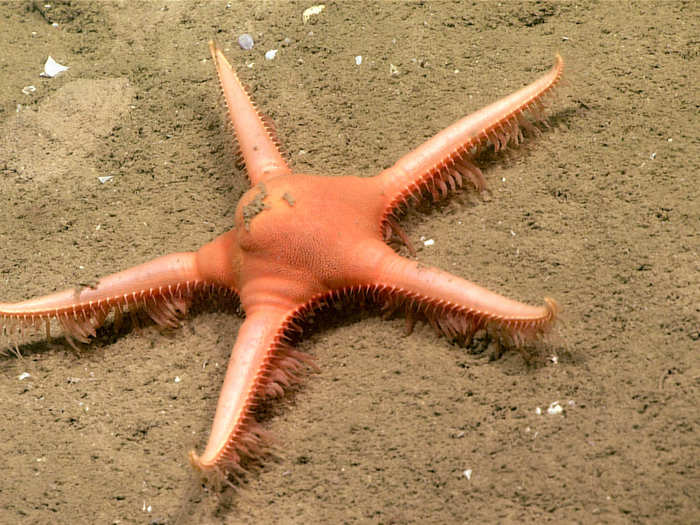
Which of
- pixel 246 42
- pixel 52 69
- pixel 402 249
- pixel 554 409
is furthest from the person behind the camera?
pixel 52 69

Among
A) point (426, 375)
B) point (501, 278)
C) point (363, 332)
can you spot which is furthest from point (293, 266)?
point (501, 278)

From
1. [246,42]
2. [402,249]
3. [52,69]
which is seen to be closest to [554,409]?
[402,249]

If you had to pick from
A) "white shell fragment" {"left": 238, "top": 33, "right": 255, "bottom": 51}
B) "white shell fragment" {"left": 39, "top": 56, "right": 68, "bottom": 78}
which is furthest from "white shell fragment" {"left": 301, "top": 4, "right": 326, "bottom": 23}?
"white shell fragment" {"left": 39, "top": 56, "right": 68, "bottom": 78}

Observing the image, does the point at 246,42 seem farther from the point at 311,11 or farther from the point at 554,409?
the point at 554,409

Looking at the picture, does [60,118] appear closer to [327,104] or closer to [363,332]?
[327,104]

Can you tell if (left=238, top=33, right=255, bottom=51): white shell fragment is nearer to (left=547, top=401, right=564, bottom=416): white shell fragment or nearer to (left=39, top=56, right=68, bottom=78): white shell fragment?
(left=39, top=56, right=68, bottom=78): white shell fragment

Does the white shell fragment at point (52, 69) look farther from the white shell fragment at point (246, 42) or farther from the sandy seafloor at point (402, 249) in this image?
the white shell fragment at point (246, 42)
